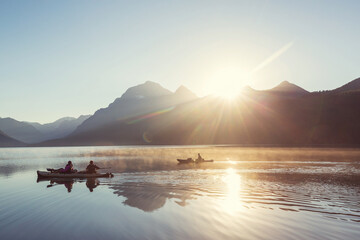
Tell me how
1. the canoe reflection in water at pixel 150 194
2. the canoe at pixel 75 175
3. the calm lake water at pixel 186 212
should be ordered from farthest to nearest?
the canoe at pixel 75 175 → the canoe reflection in water at pixel 150 194 → the calm lake water at pixel 186 212

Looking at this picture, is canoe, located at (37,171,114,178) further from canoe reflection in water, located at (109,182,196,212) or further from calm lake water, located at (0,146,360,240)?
calm lake water, located at (0,146,360,240)

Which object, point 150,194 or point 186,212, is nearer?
point 186,212

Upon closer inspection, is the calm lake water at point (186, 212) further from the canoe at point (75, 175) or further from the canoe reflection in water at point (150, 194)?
the canoe at point (75, 175)

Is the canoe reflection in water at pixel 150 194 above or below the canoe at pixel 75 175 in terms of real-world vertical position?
below

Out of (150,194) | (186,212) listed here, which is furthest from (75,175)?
(186,212)

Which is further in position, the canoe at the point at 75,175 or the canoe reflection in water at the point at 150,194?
the canoe at the point at 75,175

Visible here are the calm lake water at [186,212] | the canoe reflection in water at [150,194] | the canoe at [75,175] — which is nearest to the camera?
the calm lake water at [186,212]

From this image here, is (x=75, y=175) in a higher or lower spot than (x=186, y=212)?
higher

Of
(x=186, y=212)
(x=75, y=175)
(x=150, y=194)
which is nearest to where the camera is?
(x=186, y=212)

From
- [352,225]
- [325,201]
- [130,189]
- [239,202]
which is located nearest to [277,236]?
[352,225]

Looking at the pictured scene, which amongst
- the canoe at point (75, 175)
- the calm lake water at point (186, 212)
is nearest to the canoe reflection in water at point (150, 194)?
the calm lake water at point (186, 212)

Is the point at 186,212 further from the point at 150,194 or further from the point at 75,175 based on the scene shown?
the point at 75,175

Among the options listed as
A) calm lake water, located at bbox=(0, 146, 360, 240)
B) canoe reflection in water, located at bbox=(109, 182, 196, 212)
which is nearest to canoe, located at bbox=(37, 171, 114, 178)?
canoe reflection in water, located at bbox=(109, 182, 196, 212)

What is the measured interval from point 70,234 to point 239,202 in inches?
563
